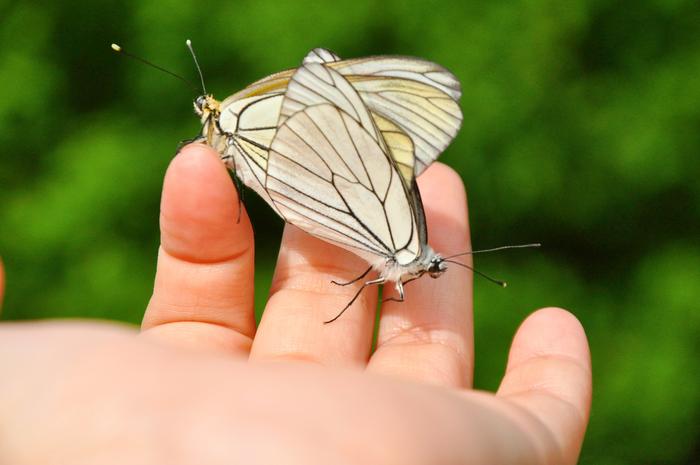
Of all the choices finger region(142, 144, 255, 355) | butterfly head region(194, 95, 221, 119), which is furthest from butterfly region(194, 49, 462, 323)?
finger region(142, 144, 255, 355)

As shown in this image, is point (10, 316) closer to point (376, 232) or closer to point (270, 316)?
point (270, 316)

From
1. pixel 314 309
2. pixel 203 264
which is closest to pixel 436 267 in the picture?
pixel 314 309

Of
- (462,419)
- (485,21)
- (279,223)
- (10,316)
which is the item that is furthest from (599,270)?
(10,316)

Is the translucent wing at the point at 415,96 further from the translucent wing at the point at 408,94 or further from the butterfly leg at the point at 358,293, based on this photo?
the butterfly leg at the point at 358,293

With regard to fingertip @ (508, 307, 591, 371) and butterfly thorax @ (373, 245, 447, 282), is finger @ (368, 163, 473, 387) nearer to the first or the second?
butterfly thorax @ (373, 245, 447, 282)

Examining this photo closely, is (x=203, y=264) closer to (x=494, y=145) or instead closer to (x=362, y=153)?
(x=362, y=153)
